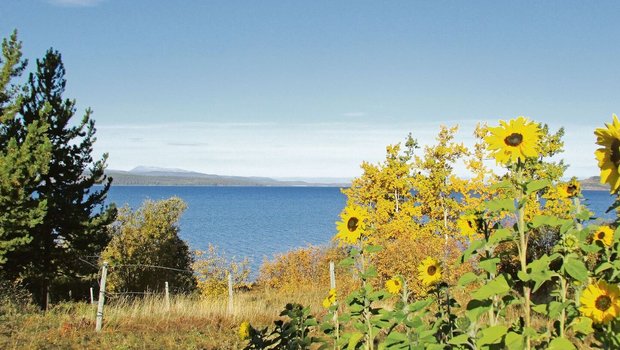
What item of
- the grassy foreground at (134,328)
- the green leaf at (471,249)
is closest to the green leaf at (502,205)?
the green leaf at (471,249)

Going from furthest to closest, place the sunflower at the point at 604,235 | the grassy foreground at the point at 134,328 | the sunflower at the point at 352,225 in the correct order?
the grassy foreground at the point at 134,328 < the sunflower at the point at 352,225 < the sunflower at the point at 604,235

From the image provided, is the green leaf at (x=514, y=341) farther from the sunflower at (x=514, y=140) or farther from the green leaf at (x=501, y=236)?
the sunflower at (x=514, y=140)

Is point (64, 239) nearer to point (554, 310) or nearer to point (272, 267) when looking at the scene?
point (272, 267)

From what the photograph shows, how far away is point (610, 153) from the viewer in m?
1.75

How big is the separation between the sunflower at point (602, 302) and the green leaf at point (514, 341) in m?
0.36

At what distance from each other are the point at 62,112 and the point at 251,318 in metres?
8.65

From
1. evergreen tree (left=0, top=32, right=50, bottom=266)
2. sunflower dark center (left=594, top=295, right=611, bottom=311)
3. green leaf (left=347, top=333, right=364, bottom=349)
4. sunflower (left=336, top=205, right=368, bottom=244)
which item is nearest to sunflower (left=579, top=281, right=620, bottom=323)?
sunflower dark center (left=594, top=295, right=611, bottom=311)

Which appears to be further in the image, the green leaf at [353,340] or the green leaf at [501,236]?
the green leaf at [353,340]

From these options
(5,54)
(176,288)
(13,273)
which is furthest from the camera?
(176,288)

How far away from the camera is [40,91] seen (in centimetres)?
1537

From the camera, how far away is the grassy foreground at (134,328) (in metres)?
8.61

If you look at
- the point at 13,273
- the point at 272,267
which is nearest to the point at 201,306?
the point at 13,273

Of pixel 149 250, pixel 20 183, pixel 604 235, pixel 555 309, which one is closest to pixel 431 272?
pixel 604 235

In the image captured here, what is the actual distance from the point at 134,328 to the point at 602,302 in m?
8.97
